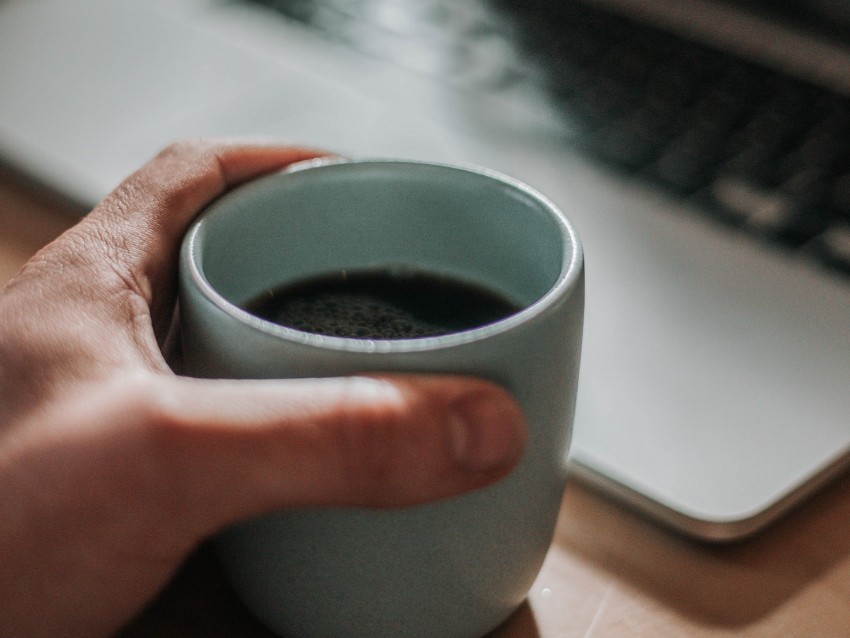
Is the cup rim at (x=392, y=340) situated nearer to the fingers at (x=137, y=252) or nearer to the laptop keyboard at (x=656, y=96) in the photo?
the fingers at (x=137, y=252)

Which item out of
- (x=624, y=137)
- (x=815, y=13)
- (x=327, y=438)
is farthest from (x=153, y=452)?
(x=815, y=13)

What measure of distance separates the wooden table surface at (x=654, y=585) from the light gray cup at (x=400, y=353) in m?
0.03

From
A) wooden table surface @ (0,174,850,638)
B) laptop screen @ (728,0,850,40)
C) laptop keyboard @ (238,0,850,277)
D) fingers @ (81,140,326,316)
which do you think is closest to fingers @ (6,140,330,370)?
fingers @ (81,140,326,316)

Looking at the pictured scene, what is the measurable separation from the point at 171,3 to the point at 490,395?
2.24ft

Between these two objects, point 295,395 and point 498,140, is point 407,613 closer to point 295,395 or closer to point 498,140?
point 295,395

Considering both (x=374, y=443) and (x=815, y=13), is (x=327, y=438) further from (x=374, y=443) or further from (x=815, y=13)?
(x=815, y=13)

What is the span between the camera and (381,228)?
1.30ft

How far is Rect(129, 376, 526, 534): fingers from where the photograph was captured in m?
0.27

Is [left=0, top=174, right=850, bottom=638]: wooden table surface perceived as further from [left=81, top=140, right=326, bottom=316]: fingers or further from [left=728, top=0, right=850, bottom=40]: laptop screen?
[left=728, top=0, right=850, bottom=40]: laptop screen

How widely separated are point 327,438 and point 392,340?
0.13 feet

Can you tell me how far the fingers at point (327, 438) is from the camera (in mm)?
268

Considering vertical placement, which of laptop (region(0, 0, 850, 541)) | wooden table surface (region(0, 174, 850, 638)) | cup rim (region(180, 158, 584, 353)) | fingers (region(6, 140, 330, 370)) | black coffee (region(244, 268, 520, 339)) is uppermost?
cup rim (region(180, 158, 584, 353))

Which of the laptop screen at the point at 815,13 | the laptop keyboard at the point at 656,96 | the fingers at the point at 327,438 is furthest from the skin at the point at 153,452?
the laptop screen at the point at 815,13

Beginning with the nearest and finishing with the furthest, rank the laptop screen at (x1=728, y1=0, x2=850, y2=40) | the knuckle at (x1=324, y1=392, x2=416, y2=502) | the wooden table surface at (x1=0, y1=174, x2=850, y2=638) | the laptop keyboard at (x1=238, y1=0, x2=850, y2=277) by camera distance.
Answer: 1. the knuckle at (x1=324, y1=392, x2=416, y2=502)
2. the wooden table surface at (x1=0, y1=174, x2=850, y2=638)
3. the laptop keyboard at (x1=238, y1=0, x2=850, y2=277)
4. the laptop screen at (x1=728, y1=0, x2=850, y2=40)
